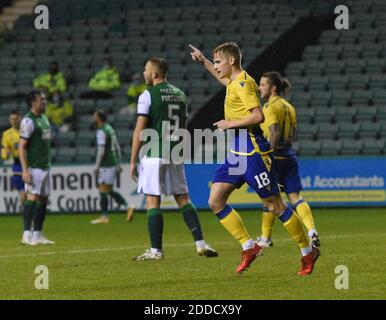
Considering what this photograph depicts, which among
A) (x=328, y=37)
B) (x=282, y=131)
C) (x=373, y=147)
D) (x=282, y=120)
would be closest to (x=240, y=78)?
(x=282, y=120)

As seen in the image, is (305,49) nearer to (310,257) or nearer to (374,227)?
(374,227)

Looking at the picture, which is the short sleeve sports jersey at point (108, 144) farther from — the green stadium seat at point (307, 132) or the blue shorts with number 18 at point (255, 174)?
the blue shorts with number 18 at point (255, 174)

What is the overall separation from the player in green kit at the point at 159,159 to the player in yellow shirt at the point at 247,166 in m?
1.96

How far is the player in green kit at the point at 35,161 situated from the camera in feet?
53.4

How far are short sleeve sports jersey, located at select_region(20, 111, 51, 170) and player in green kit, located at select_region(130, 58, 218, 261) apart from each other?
324 cm

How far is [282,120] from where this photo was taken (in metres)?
14.5

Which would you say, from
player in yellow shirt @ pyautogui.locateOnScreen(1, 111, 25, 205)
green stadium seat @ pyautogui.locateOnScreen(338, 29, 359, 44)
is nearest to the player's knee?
player in yellow shirt @ pyautogui.locateOnScreen(1, 111, 25, 205)

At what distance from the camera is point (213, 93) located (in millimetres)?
29266

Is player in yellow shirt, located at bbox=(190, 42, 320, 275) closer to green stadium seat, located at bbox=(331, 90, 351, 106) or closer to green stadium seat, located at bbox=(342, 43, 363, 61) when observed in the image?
green stadium seat, located at bbox=(331, 90, 351, 106)

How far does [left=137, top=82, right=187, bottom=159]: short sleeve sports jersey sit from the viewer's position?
527 inches

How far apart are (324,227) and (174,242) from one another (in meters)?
3.73

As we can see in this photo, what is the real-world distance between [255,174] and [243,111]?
2.16ft
